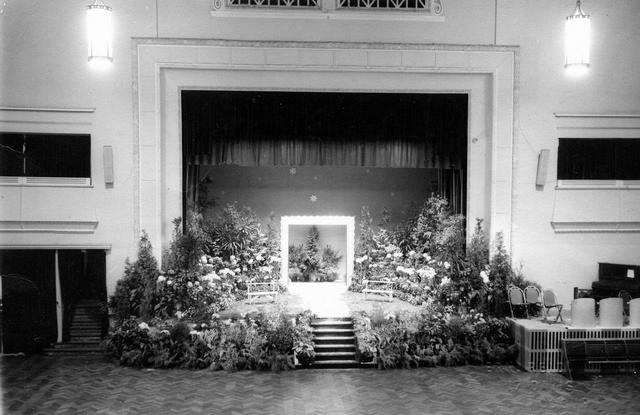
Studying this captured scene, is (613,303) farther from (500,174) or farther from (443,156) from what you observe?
(443,156)

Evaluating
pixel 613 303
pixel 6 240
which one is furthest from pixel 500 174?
pixel 6 240

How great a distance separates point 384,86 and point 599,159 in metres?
4.64

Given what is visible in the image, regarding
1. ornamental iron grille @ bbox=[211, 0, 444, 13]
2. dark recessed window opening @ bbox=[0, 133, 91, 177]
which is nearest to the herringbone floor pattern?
dark recessed window opening @ bbox=[0, 133, 91, 177]

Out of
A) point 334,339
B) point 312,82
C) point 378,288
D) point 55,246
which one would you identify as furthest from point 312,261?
point 55,246

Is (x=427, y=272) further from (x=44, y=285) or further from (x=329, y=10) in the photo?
(x=44, y=285)

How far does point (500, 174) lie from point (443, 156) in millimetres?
1438

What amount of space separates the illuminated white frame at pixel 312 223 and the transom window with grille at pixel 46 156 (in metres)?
5.14

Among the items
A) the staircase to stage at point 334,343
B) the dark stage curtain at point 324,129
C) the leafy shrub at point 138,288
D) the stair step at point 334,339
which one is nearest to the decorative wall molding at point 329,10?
the dark stage curtain at point 324,129

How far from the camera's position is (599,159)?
11.7m

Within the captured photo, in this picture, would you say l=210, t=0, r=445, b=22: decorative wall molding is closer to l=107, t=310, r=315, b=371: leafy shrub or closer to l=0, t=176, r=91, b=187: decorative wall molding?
l=0, t=176, r=91, b=187: decorative wall molding

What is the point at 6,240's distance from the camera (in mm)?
10984

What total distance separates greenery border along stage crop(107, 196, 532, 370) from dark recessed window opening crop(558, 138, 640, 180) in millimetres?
2165

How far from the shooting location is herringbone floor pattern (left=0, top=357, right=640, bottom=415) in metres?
7.88

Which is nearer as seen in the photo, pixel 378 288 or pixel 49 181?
pixel 49 181
